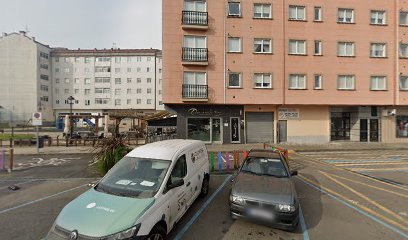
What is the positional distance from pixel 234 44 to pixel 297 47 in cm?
617

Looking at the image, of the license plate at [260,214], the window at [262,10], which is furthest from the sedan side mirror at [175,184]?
the window at [262,10]

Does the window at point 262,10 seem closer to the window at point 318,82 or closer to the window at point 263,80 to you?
the window at point 263,80

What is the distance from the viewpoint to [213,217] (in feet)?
18.0

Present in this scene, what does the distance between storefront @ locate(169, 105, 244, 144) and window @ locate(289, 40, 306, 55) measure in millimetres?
7391

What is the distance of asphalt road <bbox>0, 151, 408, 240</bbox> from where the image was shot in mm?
4773

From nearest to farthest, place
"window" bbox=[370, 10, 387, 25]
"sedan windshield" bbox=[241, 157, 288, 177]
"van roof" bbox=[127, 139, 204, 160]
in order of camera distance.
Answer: "van roof" bbox=[127, 139, 204, 160], "sedan windshield" bbox=[241, 157, 288, 177], "window" bbox=[370, 10, 387, 25]

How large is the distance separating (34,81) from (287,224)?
7041cm

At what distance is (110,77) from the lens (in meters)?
59.6

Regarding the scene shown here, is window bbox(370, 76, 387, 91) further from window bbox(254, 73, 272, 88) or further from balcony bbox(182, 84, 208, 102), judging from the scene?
balcony bbox(182, 84, 208, 102)

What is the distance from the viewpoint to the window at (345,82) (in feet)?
69.9

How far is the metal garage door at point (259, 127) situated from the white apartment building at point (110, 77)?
136 feet

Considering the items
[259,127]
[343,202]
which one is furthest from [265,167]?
[259,127]

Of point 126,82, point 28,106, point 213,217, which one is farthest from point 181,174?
point 28,106

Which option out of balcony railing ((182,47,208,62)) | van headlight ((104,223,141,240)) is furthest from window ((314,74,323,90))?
van headlight ((104,223,141,240))
